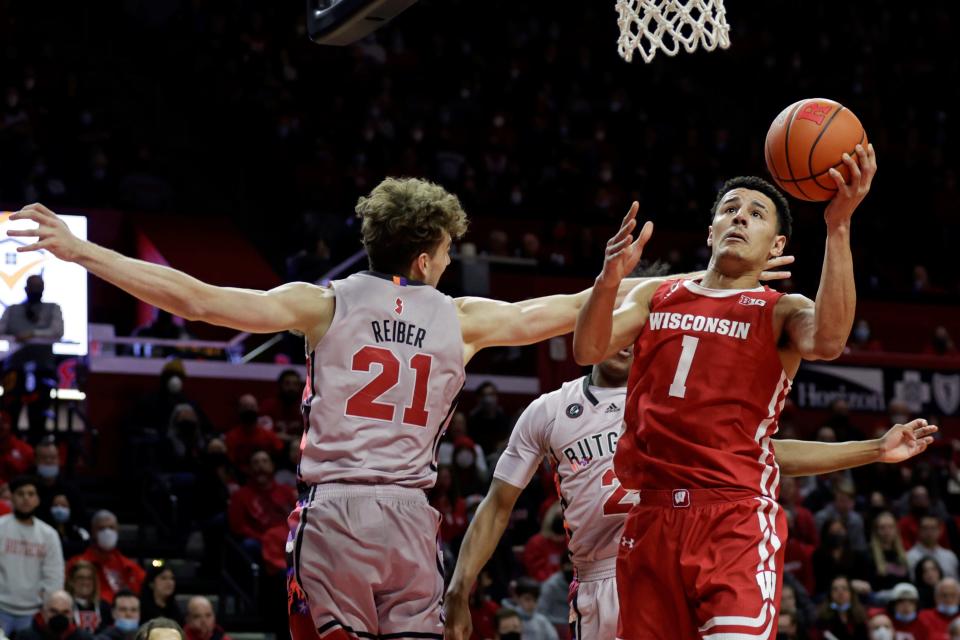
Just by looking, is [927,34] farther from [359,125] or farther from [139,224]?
[139,224]

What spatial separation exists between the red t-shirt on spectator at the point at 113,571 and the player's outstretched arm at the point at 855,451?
7.40 metres

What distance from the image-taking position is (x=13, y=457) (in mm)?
13453

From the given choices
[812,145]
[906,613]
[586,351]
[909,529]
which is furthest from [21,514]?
[909,529]

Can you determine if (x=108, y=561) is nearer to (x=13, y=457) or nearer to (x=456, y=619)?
(x=13, y=457)

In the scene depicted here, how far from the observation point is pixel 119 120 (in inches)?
881

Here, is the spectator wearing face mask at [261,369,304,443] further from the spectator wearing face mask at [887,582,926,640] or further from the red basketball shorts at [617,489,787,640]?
the red basketball shorts at [617,489,787,640]

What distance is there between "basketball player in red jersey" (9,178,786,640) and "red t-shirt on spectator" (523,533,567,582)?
27.3 ft

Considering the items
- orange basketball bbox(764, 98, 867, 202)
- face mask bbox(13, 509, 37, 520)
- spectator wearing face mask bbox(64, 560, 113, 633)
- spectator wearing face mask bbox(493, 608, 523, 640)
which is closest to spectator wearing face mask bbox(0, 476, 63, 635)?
face mask bbox(13, 509, 37, 520)

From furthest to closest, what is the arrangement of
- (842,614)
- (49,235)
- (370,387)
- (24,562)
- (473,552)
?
1. (842,614)
2. (24,562)
3. (473,552)
4. (370,387)
5. (49,235)

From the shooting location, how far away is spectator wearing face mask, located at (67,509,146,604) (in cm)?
1225

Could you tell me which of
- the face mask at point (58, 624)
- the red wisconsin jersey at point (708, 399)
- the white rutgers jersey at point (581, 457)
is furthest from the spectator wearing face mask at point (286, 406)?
the red wisconsin jersey at point (708, 399)

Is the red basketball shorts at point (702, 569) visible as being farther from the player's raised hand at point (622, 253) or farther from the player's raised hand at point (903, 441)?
the player's raised hand at point (622, 253)

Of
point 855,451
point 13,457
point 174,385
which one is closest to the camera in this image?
point 855,451

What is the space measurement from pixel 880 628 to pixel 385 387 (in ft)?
31.2
